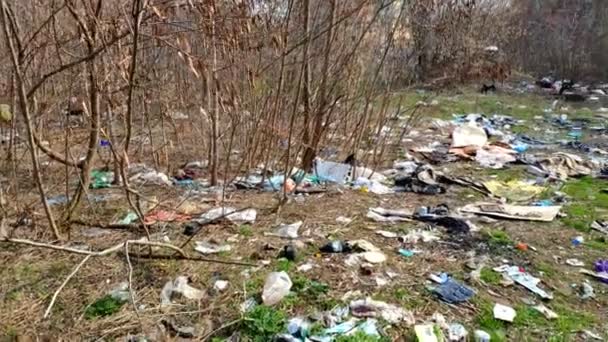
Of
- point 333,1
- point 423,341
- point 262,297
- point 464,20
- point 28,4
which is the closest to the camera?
point 423,341

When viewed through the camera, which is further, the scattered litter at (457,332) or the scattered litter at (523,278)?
the scattered litter at (523,278)

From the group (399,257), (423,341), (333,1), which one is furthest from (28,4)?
(423,341)

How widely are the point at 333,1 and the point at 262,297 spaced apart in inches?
88.7

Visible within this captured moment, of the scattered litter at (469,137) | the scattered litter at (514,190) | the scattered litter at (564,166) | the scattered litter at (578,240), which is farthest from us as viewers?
the scattered litter at (469,137)

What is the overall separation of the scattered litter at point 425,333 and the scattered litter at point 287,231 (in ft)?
3.51

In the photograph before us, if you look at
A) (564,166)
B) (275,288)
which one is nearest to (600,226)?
(564,166)

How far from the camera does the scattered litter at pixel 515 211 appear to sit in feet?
11.4

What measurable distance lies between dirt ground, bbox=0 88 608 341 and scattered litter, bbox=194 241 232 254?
2.2 inches

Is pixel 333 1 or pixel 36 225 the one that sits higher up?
pixel 333 1

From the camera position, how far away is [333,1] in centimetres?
354

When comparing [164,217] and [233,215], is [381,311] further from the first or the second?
[164,217]

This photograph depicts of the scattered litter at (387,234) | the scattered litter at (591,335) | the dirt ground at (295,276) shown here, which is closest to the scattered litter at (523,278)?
the dirt ground at (295,276)

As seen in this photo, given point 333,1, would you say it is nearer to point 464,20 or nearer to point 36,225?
point 36,225

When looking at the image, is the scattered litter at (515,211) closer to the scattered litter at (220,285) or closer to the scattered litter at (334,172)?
the scattered litter at (334,172)
